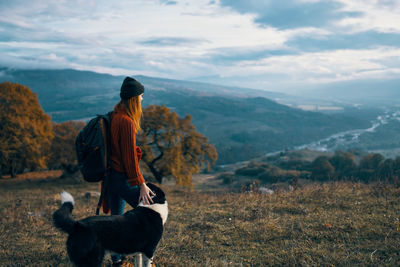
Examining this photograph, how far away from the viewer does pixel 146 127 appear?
27531 millimetres

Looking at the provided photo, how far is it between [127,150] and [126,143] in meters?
0.10

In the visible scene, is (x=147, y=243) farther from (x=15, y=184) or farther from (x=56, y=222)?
(x=15, y=184)

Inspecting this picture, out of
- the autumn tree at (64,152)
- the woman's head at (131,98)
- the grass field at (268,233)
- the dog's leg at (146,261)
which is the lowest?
the autumn tree at (64,152)

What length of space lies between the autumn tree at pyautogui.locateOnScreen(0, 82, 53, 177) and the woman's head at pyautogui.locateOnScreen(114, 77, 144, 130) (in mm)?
25972

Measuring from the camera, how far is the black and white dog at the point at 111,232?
10.6ft

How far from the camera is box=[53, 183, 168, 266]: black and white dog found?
10.6ft

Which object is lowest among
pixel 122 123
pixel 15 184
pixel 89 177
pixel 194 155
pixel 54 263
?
pixel 15 184

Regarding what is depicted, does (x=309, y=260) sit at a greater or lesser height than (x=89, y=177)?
lesser

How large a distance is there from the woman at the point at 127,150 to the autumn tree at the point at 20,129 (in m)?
25.8

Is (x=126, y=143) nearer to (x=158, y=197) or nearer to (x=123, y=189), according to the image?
(x=123, y=189)

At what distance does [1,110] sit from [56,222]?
27166mm

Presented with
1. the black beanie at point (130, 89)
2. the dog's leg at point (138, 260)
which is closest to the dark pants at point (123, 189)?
the dog's leg at point (138, 260)

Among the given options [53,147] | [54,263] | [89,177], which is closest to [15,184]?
[53,147]

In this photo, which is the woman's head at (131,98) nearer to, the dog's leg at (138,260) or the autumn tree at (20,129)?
the dog's leg at (138,260)
